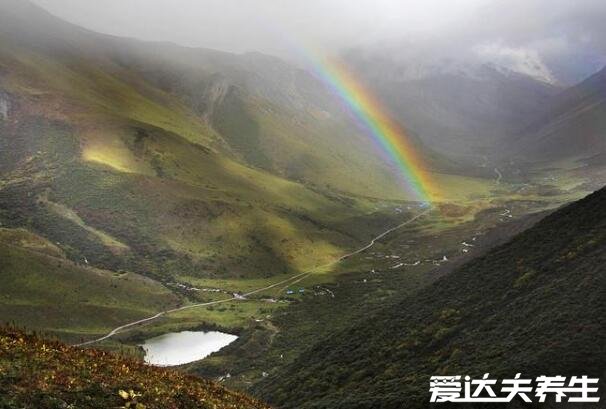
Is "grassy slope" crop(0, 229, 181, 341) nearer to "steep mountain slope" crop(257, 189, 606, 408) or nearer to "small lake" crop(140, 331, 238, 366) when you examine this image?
"small lake" crop(140, 331, 238, 366)

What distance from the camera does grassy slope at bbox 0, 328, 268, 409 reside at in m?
18.6

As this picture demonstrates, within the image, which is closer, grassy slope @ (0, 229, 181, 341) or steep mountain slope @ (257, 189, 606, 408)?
steep mountain slope @ (257, 189, 606, 408)

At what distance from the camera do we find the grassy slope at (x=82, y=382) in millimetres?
18594

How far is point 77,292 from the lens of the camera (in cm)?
13950

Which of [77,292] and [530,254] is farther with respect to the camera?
[77,292]

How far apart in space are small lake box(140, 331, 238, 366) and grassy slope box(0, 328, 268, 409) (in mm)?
85367

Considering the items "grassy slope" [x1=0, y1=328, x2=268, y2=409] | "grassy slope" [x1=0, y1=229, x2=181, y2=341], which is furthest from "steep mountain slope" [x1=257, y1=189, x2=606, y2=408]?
"grassy slope" [x1=0, y1=229, x2=181, y2=341]

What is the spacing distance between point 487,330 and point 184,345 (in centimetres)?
8825

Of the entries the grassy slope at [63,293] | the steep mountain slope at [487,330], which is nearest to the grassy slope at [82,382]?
the steep mountain slope at [487,330]

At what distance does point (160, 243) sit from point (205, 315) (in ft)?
179

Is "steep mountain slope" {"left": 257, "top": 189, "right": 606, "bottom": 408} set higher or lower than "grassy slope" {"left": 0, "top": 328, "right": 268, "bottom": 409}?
higher

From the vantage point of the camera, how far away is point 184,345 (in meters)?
118

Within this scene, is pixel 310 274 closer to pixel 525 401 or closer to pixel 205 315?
pixel 205 315

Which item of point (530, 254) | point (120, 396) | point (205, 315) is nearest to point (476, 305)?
point (530, 254)
